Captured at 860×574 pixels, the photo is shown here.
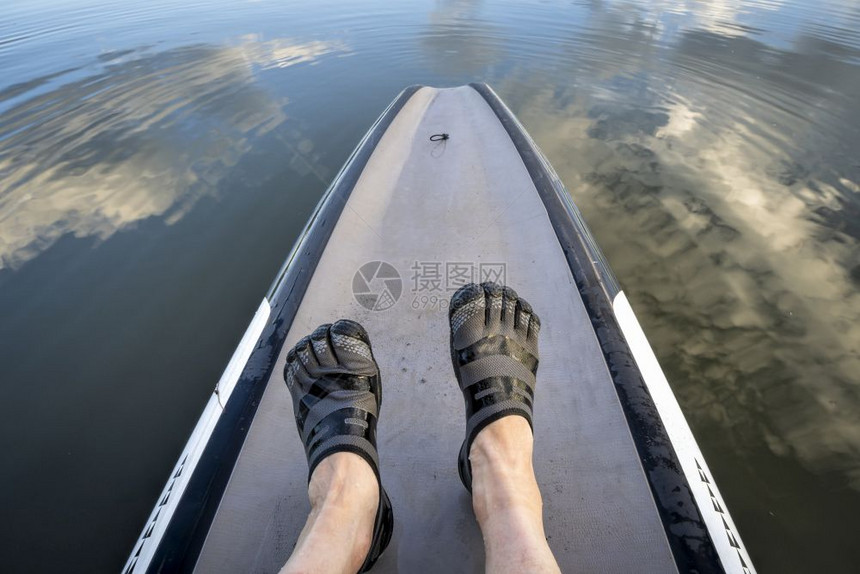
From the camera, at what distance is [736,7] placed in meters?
12.1

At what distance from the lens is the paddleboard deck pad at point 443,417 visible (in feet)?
4.05

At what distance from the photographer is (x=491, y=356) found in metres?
1.36

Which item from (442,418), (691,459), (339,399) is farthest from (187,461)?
(691,459)

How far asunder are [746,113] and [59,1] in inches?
968

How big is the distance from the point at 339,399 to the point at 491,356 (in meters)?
0.53

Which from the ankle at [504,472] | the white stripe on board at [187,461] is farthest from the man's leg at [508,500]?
the white stripe on board at [187,461]

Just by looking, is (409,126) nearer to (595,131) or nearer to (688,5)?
(595,131)

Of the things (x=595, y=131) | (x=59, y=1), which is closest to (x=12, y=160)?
(x=595, y=131)

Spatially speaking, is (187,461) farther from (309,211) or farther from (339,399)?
(309,211)

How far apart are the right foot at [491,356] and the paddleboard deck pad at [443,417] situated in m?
0.30

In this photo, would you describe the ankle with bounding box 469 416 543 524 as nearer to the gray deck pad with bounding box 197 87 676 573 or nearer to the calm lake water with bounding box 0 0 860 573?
the gray deck pad with bounding box 197 87 676 573

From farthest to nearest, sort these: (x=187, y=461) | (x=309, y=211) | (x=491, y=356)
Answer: (x=309, y=211) → (x=187, y=461) → (x=491, y=356)

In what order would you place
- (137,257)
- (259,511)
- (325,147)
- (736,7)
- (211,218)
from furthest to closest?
(736,7) → (325,147) → (211,218) → (137,257) → (259,511)

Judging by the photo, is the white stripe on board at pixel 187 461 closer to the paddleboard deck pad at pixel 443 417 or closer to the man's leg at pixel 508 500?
the paddleboard deck pad at pixel 443 417
